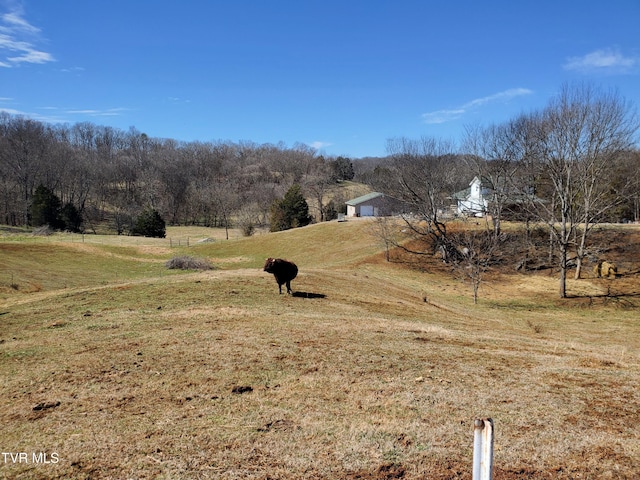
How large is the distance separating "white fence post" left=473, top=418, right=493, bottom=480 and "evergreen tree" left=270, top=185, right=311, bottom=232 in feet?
218

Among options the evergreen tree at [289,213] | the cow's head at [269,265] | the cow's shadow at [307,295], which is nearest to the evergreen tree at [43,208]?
the evergreen tree at [289,213]

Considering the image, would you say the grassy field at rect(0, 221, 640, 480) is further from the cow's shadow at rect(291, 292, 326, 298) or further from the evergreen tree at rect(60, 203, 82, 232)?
the evergreen tree at rect(60, 203, 82, 232)

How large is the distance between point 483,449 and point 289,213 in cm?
6726

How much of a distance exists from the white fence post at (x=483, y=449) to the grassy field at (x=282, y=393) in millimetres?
2444

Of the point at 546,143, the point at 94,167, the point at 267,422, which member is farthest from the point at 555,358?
the point at 94,167

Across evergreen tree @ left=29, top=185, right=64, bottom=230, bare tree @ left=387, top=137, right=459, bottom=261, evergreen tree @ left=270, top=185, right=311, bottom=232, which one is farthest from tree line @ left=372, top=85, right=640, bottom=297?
evergreen tree @ left=29, top=185, right=64, bottom=230

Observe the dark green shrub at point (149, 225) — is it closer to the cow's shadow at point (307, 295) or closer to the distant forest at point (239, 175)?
the distant forest at point (239, 175)

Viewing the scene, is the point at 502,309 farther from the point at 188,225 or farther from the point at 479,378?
the point at 188,225

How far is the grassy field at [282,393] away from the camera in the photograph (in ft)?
18.4

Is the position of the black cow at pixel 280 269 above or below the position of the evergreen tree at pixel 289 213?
below

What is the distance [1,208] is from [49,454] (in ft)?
317

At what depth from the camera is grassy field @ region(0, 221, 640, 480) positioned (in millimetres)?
5594

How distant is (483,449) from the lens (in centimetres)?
317
